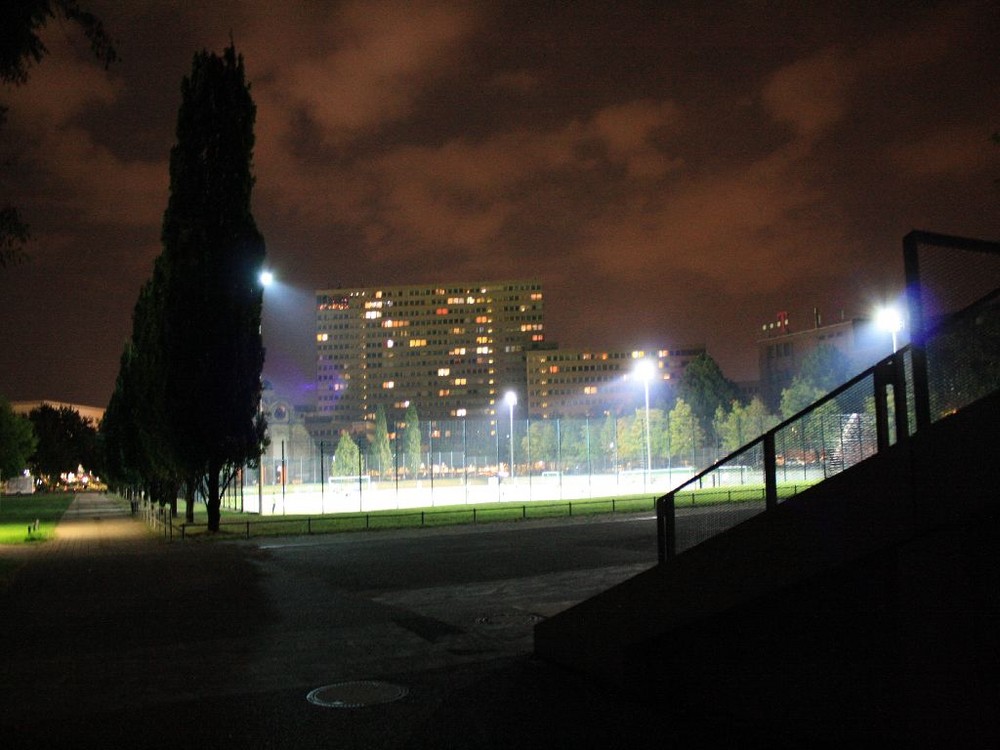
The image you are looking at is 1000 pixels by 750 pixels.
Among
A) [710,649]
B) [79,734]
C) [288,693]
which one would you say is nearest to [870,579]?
[710,649]

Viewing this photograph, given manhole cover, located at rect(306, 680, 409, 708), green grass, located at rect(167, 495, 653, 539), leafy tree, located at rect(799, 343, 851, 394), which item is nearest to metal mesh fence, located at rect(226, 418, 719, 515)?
green grass, located at rect(167, 495, 653, 539)

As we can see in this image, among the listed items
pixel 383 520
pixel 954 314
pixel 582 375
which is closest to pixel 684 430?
pixel 383 520

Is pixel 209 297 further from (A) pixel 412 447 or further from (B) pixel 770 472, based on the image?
(A) pixel 412 447

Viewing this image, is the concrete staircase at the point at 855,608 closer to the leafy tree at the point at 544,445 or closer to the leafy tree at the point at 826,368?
the leafy tree at the point at 544,445

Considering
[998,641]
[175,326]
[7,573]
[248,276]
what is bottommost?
[7,573]

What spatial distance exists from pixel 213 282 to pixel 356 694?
23.8 meters

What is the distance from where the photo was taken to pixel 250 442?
1165 inches

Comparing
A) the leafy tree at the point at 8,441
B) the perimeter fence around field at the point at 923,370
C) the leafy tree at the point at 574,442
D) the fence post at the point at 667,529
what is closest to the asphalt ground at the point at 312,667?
the fence post at the point at 667,529

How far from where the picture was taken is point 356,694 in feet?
26.2

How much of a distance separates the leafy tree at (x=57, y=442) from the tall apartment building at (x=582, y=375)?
310 feet

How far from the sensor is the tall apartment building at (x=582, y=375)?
7313 inches

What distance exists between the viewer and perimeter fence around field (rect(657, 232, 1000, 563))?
5.28 m

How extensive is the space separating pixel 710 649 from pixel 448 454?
5395 cm

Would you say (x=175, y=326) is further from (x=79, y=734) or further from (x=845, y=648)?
(x=845, y=648)
